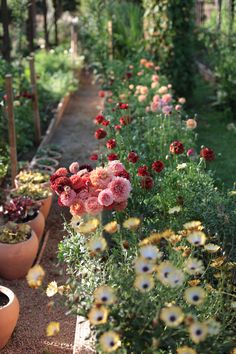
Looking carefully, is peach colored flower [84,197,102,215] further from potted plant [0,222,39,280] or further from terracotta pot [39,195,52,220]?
terracotta pot [39,195,52,220]

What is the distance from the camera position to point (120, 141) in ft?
16.3

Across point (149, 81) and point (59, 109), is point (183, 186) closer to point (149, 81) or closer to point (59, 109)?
point (149, 81)

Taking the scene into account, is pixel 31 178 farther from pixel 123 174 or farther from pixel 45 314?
pixel 123 174

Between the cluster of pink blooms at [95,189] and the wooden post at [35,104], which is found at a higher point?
the cluster of pink blooms at [95,189]

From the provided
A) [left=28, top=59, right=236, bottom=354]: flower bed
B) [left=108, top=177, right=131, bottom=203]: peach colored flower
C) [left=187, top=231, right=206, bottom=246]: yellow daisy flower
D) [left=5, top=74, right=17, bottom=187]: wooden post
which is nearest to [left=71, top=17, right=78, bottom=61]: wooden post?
[left=5, top=74, right=17, bottom=187]: wooden post

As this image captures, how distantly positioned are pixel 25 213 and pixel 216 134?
3.83m

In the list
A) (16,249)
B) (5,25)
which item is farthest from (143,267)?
(5,25)

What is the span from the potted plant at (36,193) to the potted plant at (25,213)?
161mm

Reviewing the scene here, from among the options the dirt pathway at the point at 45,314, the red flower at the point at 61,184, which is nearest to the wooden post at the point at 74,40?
the dirt pathway at the point at 45,314

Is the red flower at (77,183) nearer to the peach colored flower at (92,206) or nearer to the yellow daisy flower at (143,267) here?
the peach colored flower at (92,206)

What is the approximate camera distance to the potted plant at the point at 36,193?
519cm

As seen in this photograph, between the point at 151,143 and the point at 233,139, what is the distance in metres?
2.61

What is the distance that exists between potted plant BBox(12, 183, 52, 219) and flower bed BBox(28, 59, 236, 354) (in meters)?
0.81

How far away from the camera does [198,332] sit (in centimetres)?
247
